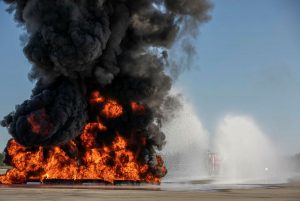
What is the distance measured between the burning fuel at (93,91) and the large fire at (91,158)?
0.14 metres

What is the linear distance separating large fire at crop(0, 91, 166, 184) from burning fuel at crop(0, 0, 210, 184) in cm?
14

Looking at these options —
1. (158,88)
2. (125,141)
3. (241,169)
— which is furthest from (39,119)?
(241,169)

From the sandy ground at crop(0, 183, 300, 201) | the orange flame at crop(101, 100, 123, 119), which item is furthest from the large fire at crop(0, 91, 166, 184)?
the sandy ground at crop(0, 183, 300, 201)

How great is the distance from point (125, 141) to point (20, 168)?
15613 millimetres

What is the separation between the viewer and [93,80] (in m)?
71.3

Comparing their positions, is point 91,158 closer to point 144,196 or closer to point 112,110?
point 112,110

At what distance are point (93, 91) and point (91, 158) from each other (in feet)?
35.3

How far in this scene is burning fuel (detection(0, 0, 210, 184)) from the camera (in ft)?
206

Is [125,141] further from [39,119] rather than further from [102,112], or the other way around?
[39,119]

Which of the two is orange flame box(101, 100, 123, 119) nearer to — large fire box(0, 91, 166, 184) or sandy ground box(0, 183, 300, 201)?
large fire box(0, 91, 166, 184)

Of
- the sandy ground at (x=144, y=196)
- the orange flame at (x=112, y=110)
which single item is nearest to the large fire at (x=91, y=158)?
the orange flame at (x=112, y=110)

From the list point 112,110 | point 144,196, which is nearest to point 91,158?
point 112,110

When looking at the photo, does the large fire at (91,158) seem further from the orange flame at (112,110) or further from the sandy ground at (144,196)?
the sandy ground at (144,196)

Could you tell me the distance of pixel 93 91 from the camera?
72.3m
